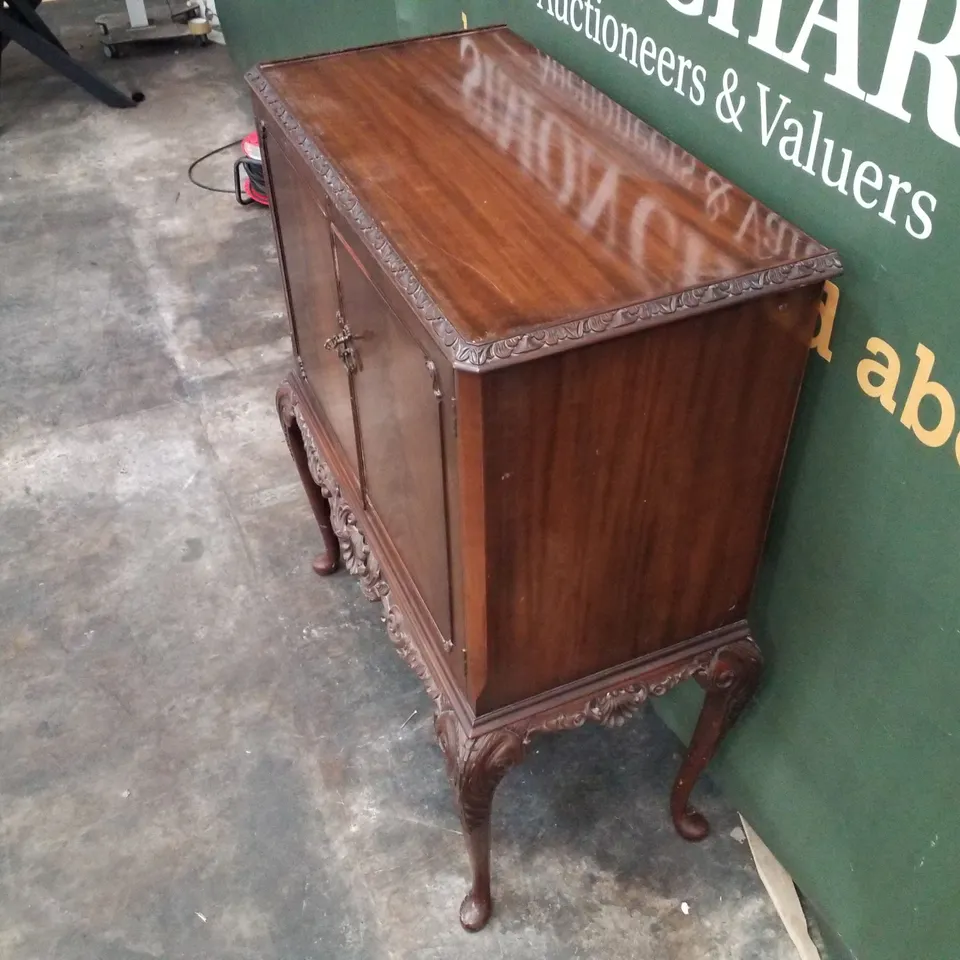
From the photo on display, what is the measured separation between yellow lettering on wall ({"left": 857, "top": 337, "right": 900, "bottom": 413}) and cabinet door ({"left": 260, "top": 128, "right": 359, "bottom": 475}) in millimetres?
629

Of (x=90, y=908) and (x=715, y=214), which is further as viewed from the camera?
(x=90, y=908)

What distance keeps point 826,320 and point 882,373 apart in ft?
0.29

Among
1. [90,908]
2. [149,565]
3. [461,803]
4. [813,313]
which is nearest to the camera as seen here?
[813,313]

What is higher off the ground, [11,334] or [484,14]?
[484,14]

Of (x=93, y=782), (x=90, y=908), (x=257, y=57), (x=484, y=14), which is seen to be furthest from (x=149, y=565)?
(x=257, y=57)

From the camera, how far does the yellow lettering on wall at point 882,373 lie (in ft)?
3.21

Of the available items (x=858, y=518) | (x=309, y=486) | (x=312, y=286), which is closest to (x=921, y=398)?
(x=858, y=518)

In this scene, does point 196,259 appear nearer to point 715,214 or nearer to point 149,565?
point 149,565

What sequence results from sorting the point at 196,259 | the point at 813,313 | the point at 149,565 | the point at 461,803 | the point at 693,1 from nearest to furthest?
the point at 813,313
the point at 693,1
the point at 461,803
the point at 149,565
the point at 196,259

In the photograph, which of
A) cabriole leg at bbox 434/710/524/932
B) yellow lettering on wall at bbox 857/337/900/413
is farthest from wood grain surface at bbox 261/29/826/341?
cabriole leg at bbox 434/710/524/932

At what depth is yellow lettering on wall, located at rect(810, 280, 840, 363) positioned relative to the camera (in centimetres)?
101

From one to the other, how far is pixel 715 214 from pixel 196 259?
96.3 inches

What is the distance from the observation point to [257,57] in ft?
12.3

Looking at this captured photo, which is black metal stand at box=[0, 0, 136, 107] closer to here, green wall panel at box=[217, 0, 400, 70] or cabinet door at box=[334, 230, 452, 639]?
green wall panel at box=[217, 0, 400, 70]
